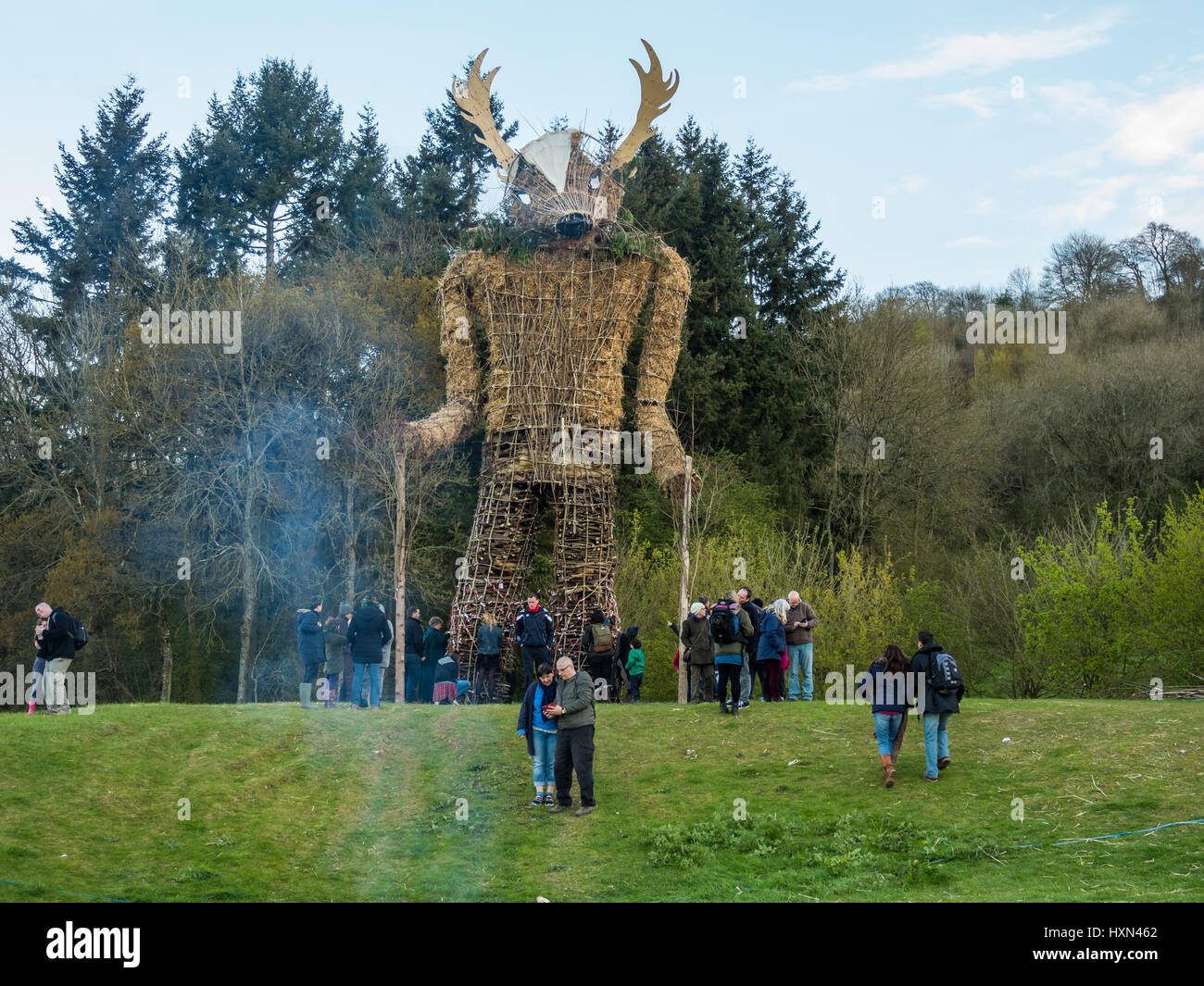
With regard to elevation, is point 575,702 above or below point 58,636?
below

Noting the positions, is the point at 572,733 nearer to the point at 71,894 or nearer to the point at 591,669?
the point at 71,894

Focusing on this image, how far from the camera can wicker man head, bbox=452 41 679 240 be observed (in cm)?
1742

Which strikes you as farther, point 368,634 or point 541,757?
point 368,634

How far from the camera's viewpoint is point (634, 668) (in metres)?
17.5

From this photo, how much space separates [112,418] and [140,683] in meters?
6.76

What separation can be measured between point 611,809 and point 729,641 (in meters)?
3.44

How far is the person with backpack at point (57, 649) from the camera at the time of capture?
47.4ft

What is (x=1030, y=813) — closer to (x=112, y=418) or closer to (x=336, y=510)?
(x=336, y=510)

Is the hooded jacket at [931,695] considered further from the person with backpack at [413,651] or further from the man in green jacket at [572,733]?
the person with backpack at [413,651]

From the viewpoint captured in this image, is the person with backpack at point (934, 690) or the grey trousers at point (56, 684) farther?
the grey trousers at point (56, 684)

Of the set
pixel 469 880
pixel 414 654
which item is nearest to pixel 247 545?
pixel 414 654

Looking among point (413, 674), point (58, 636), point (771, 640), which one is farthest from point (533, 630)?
point (58, 636)

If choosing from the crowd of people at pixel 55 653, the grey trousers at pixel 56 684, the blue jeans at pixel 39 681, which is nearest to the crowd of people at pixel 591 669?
the crowd of people at pixel 55 653

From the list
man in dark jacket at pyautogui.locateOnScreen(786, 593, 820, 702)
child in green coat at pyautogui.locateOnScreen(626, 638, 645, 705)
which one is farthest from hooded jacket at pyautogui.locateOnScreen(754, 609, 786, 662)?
child in green coat at pyautogui.locateOnScreen(626, 638, 645, 705)
